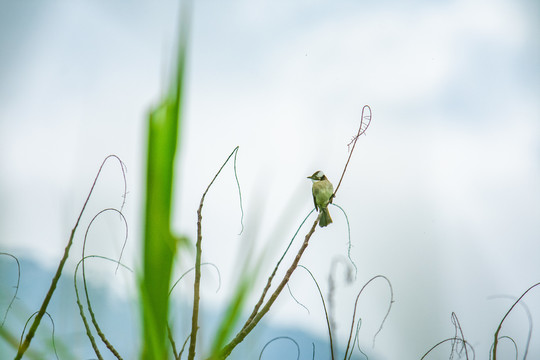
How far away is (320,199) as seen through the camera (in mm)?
862

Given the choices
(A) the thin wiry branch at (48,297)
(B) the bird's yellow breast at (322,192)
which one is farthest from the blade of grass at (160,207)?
(B) the bird's yellow breast at (322,192)

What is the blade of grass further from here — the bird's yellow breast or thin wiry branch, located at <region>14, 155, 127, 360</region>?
the bird's yellow breast

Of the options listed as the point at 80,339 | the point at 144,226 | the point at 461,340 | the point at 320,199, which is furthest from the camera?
the point at 320,199

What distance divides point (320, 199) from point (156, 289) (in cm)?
59

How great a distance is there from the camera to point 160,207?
0.94 ft

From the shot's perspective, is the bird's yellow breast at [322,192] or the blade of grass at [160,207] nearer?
the blade of grass at [160,207]

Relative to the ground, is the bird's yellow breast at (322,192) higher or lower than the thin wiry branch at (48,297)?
higher

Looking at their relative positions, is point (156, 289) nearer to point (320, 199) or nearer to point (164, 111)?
point (164, 111)

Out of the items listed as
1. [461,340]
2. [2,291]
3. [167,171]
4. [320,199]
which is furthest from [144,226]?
[320,199]

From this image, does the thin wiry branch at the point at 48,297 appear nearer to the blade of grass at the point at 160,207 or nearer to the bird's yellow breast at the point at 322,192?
the blade of grass at the point at 160,207

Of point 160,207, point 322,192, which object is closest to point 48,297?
point 160,207

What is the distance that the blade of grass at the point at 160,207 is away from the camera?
0.95ft

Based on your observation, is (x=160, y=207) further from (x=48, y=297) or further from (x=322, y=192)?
(x=322, y=192)

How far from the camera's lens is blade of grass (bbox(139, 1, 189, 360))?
11.4 inches
